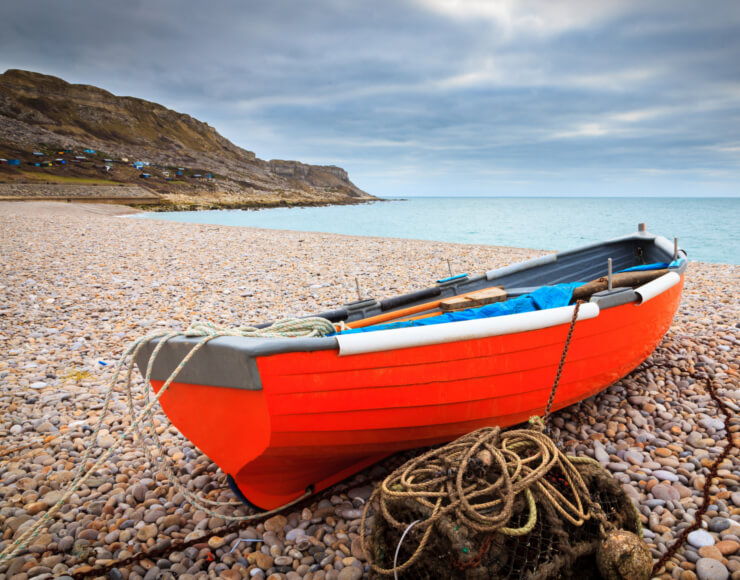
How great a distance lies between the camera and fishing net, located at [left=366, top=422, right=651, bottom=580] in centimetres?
220

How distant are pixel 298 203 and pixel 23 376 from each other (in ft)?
275

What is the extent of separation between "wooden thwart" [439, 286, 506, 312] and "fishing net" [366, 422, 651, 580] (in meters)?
2.46

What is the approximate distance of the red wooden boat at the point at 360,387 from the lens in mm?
2592

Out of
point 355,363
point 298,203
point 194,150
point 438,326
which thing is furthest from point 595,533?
point 194,150

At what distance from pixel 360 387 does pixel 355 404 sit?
0.41 feet

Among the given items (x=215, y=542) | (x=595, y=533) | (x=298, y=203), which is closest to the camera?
(x=595, y=533)

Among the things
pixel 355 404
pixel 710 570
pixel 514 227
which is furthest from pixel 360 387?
pixel 514 227

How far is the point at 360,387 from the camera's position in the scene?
277cm

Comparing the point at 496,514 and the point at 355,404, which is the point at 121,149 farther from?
the point at 496,514

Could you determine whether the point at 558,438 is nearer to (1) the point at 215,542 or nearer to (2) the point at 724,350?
(1) the point at 215,542

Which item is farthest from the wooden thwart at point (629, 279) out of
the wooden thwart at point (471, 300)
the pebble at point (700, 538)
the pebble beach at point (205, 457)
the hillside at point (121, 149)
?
the hillside at point (121, 149)

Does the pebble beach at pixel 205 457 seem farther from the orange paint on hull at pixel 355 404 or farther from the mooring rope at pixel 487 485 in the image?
the mooring rope at pixel 487 485

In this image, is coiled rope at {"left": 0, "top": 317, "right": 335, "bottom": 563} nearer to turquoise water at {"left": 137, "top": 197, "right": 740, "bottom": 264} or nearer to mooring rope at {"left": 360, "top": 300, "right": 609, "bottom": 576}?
mooring rope at {"left": 360, "top": 300, "right": 609, "bottom": 576}

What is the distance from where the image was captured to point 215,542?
2908mm
